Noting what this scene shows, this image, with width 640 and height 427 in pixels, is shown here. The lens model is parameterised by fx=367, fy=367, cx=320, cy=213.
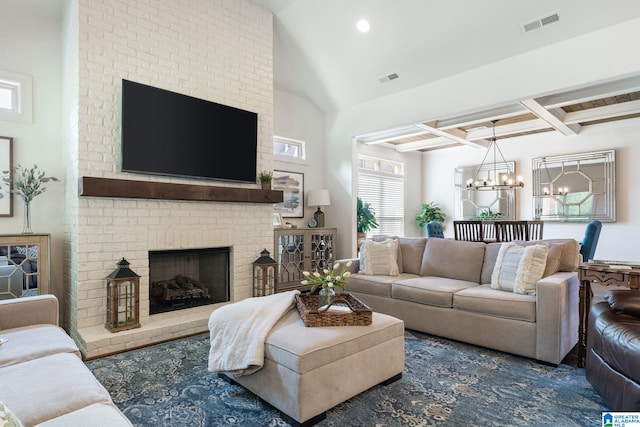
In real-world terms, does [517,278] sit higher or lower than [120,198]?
lower

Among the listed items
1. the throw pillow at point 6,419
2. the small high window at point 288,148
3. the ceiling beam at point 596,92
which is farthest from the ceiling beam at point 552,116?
the throw pillow at point 6,419

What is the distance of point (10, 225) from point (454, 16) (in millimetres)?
4989

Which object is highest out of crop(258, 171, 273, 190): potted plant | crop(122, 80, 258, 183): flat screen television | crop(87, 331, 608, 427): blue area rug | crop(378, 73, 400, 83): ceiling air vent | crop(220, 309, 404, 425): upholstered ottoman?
crop(378, 73, 400, 83): ceiling air vent

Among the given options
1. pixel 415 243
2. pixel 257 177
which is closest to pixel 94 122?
pixel 257 177

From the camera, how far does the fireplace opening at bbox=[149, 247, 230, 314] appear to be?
159 inches

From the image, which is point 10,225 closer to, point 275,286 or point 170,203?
point 170,203

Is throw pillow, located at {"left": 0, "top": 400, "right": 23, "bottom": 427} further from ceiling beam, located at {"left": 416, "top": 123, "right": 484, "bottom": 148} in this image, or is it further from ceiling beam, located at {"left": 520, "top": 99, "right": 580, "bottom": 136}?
ceiling beam, located at {"left": 416, "top": 123, "right": 484, "bottom": 148}

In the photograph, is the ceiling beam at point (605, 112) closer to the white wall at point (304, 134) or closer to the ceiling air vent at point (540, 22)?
the ceiling air vent at point (540, 22)

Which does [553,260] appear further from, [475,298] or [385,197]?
[385,197]

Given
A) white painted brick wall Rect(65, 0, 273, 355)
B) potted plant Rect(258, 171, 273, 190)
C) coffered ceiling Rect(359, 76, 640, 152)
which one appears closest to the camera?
white painted brick wall Rect(65, 0, 273, 355)

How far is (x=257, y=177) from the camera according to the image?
181 inches

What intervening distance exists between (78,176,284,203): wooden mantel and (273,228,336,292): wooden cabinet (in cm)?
80

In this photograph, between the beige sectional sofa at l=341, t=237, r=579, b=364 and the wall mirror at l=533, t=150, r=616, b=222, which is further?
the wall mirror at l=533, t=150, r=616, b=222

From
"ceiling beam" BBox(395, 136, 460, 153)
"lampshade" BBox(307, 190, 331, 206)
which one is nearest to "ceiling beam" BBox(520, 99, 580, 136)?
"ceiling beam" BBox(395, 136, 460, 153)
